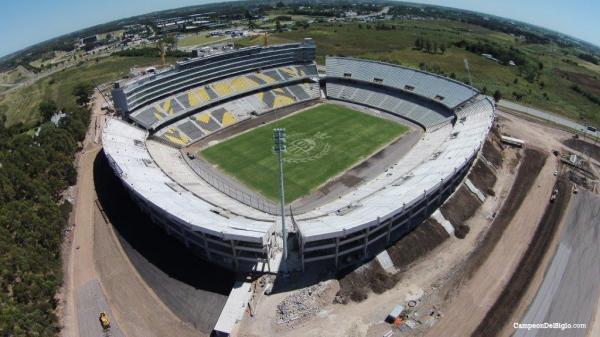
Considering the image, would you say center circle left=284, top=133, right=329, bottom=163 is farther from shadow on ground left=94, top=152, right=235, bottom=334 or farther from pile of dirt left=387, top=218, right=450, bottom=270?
shadow on ground left=94, top=152, right=235, bottom=334

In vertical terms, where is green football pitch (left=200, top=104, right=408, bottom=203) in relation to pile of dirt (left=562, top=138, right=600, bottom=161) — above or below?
above

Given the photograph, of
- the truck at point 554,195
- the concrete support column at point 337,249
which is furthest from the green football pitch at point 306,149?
the truck at point 554,195

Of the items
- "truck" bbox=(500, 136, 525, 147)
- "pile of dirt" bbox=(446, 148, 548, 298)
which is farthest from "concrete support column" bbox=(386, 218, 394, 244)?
"truck" bbox=(500, 136, 525, 147)

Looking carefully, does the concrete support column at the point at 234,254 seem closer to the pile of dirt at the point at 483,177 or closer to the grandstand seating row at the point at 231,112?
the grandstand seating row at the point at 231,112

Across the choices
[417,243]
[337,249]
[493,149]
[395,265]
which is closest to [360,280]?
[337,249]

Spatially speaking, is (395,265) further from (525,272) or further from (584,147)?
(584,147)

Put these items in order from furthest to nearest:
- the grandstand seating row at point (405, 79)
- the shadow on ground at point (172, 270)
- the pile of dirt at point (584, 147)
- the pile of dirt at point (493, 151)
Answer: the grandstand seating row at point (405, 79) < the pile of dirt at point (584, 147) < the pile of dirt at point (493, 151) < the shadow on ground at point (172, 270)
